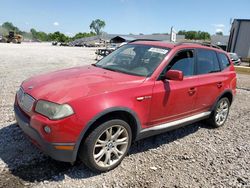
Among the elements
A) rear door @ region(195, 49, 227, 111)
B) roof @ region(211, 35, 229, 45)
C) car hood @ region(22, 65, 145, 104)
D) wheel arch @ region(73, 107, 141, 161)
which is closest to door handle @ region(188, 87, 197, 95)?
rear door @ region(195, 49, 227, 111)

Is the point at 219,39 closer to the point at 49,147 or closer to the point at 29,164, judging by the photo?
the point at 29,164

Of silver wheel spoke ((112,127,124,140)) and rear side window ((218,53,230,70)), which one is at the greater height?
rear side window ((218,53,230,70))

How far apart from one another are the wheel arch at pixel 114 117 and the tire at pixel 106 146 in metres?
0.06

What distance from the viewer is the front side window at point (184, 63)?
12.9 ft

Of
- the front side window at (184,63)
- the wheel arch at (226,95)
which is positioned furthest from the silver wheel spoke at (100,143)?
the wheel arch at (226,95)

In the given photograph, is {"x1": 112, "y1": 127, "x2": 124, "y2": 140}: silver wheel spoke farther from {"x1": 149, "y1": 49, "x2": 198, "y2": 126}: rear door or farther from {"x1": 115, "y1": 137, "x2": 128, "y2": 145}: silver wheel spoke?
{"x1": 149, "y1": 49, "x2": 198, "y2": 126}: rear door

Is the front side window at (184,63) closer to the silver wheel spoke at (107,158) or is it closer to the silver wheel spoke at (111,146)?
the silver wheel spoke at (111,146)

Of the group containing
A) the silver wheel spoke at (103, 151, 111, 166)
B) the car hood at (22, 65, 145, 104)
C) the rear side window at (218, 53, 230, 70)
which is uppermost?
the rear side window at (218, 53, 230, 70)

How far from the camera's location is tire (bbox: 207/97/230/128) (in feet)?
16.6

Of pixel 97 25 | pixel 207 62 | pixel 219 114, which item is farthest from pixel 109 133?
pixel 97 25

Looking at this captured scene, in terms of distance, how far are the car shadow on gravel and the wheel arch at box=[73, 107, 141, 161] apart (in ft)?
1.46

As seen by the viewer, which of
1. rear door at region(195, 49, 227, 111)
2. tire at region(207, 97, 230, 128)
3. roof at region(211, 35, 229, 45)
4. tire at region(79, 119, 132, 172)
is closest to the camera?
tire at region(79, 119, 132, 172)

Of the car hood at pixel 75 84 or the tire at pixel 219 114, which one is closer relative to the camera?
the car hood at pixel 75 84

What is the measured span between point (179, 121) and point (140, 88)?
47.0 inches
